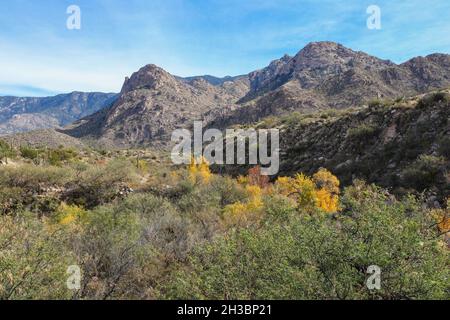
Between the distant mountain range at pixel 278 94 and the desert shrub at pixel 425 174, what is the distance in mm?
46275

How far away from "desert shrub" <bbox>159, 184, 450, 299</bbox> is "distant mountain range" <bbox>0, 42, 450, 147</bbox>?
6270cm

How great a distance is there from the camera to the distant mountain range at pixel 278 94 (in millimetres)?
77375

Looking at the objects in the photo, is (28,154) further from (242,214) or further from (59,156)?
(242,214)

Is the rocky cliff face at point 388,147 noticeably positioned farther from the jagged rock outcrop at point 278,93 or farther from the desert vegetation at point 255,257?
the jagged rock outcrop at point 278,93

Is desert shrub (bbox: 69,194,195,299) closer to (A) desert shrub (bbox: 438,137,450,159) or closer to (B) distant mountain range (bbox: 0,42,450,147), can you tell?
(A) desert shrub (bbox: 438,137,450,159)

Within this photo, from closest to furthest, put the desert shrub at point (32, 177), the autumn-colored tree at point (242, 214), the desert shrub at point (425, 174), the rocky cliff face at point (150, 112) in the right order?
the autumn-colored tree at point (242, 214)
the desert shrub at point (425, 174)
the desert shrub at point (32, 177)
the rocky cliff face at point (150, 112)

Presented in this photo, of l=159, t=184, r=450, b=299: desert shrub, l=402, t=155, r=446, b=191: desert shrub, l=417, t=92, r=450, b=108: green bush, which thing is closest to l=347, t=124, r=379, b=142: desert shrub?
l=417, t=92, r=450, b=108: green bush

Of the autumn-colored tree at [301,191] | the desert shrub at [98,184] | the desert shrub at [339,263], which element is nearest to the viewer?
the desert shrub at [339,263]

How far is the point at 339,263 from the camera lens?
6590 millimetres

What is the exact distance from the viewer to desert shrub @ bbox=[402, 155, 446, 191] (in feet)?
67.1

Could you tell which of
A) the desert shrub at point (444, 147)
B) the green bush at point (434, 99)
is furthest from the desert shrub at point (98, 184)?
the green bush at point (434, 99)

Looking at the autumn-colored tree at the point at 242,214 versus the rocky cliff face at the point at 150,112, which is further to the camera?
the rocky cliff face at the point at 150,112

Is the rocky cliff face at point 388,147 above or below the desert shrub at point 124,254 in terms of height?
above

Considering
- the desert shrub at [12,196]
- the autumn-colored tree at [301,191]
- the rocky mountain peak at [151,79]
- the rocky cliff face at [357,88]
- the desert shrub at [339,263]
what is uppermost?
the rocky mountain peak at [151,79]
